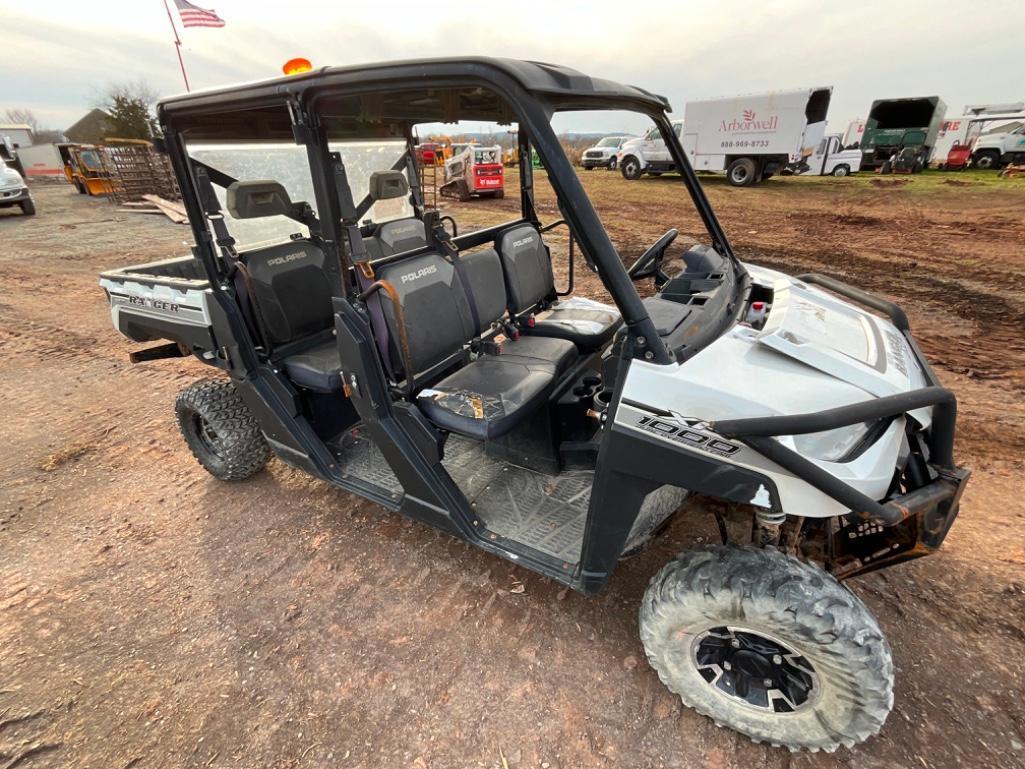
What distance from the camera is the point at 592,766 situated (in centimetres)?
187

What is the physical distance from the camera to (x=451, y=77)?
5.41 ft

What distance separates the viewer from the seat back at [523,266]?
332 centimetres

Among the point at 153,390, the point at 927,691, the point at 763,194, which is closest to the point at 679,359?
the point at 927,691

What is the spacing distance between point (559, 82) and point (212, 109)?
1589 millimetres

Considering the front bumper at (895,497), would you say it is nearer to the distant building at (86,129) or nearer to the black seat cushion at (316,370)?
the black seat cushion at (316,370)

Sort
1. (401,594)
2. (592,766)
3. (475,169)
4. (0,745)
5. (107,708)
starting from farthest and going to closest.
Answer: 1. (475,169)
2. (401,594)
3. (107,708)
4. (0,745)
5. (592,766)

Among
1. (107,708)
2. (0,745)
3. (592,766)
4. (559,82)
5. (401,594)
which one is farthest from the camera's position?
(401,594)

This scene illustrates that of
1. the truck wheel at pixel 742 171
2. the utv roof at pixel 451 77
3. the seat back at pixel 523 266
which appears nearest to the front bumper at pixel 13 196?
the utv roof at pixel 451 77

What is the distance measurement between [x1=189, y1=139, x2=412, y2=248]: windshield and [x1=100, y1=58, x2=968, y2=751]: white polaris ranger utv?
0.05ft

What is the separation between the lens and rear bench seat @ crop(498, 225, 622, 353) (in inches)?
129

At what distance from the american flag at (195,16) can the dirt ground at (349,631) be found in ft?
12.2

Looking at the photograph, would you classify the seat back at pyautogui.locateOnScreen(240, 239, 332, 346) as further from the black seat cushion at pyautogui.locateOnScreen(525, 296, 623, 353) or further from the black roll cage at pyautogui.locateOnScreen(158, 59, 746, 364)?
the black seat cushion at pyautogui.locateOnScreen(525, 296, 623, 353)

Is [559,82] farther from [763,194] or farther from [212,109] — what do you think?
[763,194]

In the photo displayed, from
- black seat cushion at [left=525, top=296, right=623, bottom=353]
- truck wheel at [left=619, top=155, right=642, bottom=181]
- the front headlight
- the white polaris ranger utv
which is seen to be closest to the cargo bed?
the white polaris ranger utv
